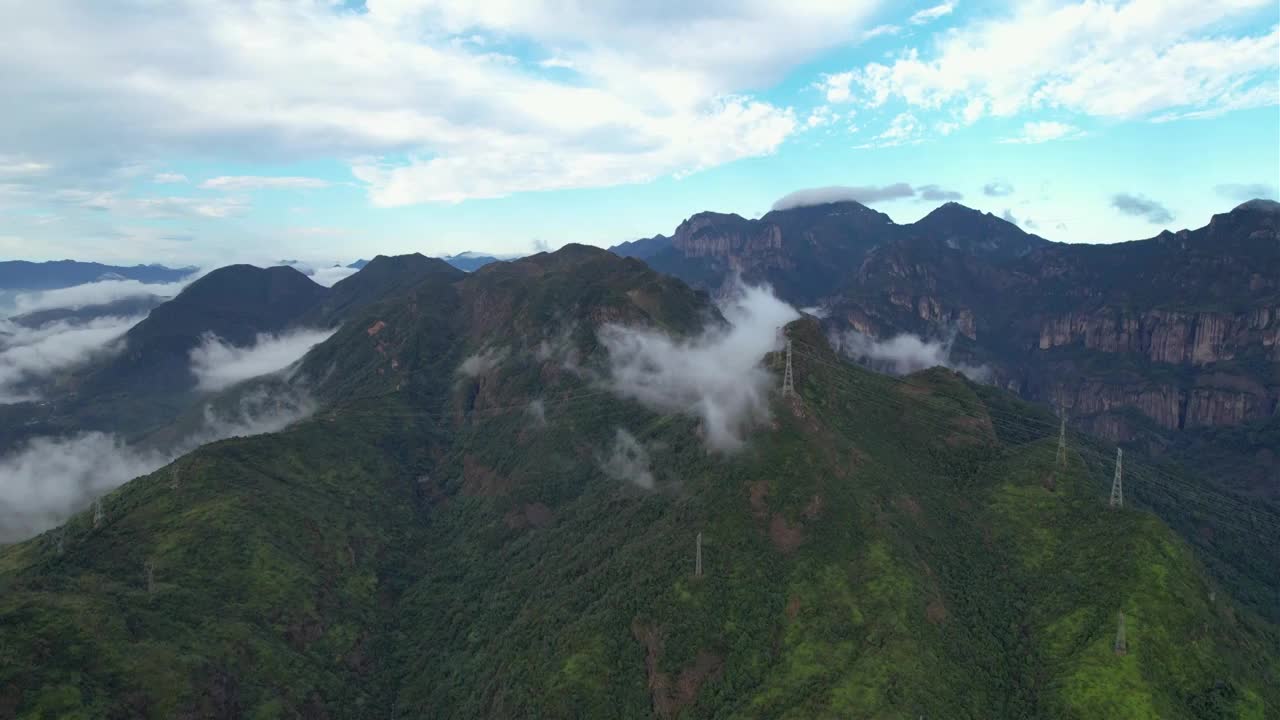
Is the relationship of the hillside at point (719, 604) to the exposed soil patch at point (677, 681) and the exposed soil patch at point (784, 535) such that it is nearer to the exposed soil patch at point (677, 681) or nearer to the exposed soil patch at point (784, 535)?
the exposed soil patch at point (677, 681)

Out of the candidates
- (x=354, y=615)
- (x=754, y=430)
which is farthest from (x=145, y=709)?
(x=754, y=430)

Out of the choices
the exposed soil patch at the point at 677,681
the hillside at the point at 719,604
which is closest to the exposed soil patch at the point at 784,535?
the hillside at the point at 719,604

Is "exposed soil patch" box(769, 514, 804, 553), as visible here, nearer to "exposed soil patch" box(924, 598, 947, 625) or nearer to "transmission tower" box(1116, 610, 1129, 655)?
"exposed soil patch" box(924, 598, 947, 625)

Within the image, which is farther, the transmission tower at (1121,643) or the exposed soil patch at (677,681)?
the exposed soil patch at (677,681)

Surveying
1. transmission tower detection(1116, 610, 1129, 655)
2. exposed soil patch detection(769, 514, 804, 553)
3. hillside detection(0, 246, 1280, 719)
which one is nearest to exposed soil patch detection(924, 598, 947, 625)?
hillside detection(0, 246, 1280, 719)

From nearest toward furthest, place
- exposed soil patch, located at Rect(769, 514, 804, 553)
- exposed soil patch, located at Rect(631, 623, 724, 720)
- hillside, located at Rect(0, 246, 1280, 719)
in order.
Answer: hillside, located at Rect(0, 246, 1280, 719)
exposed soil patch, located at Rect(631, 623, 724, 720)
exposed soil patch, located at Rect(769, 514, 804, 553)

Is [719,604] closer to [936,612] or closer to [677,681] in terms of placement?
[677,681]

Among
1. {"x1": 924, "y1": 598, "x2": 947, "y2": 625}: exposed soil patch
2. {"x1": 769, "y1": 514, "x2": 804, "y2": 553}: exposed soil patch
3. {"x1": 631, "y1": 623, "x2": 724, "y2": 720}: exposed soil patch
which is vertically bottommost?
{"x1": 631, "y1": 623, "x2": 724, "y2": 720}: exposed soil patch

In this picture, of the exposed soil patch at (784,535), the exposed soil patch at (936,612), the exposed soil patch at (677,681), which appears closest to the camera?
the exposed soil patch at (677,681)
